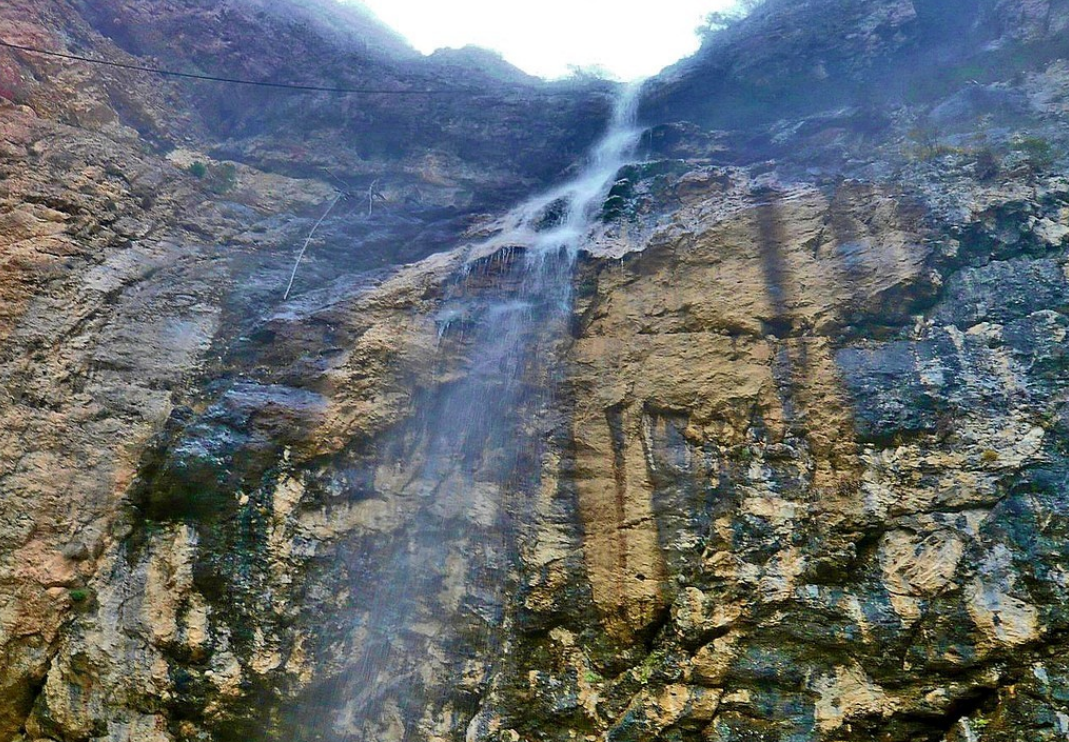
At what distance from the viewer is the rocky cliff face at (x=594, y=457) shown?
5418mm

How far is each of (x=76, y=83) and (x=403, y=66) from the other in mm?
6507

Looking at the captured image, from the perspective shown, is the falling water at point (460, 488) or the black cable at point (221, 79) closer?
the falling water at point (460, 488)

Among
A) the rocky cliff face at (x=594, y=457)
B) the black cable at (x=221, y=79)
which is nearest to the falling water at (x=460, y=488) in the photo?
the rocky cliff face at (x=594, y=457)

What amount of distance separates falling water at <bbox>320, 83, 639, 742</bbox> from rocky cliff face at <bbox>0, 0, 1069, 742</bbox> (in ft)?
0.14

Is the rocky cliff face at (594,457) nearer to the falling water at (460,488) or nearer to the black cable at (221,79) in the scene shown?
the falling water at (460,488)

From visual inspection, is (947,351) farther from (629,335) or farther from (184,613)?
(184,613)

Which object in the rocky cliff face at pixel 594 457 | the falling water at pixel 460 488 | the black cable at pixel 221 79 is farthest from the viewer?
the black cable at pixel 221 79

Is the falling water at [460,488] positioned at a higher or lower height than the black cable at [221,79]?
lower

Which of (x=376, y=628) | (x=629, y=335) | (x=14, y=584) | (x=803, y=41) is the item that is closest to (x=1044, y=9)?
(x=803, y=41)

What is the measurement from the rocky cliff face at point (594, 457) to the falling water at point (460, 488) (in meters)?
0.04

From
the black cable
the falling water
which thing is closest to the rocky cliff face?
the falling water

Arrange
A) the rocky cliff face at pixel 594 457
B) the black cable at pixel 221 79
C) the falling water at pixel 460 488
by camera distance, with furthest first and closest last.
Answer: the black cable at pixel 221 79
the falling water at pixel 460 488
the rocky cliff face at pixel 594 457

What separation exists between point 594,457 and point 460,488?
1560 millimetres

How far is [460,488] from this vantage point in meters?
7.18
